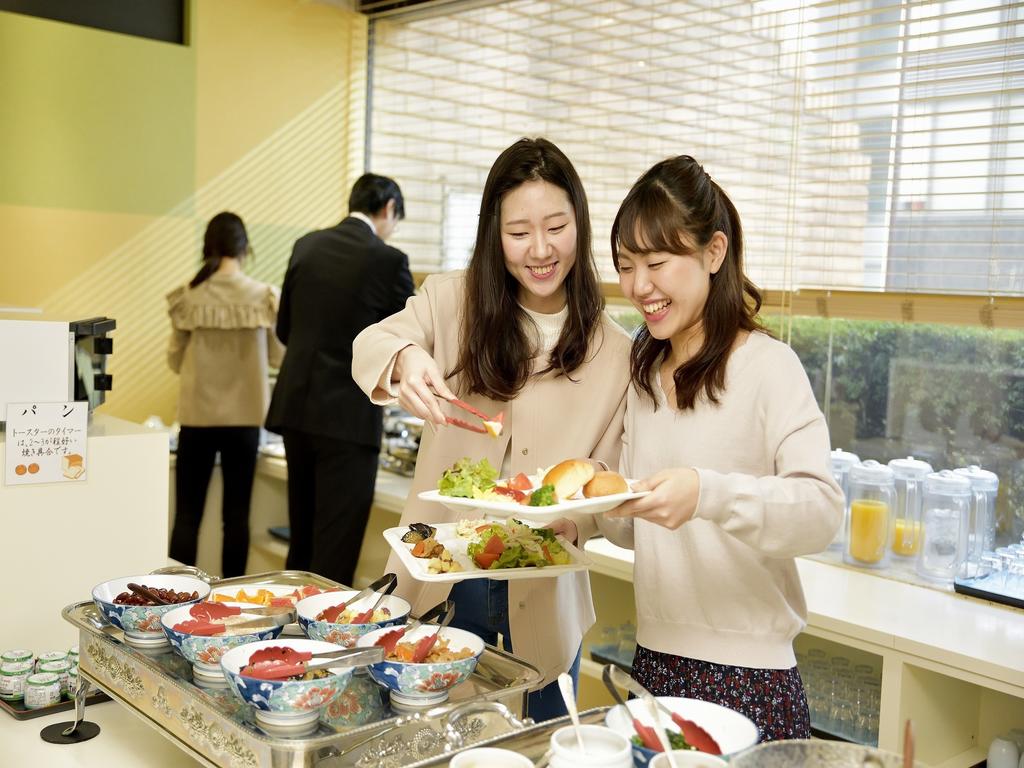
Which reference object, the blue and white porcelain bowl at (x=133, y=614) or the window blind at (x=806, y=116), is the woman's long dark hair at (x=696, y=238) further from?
the window blind at (x=806, y=116)

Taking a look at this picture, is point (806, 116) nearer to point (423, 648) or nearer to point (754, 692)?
point (754, 692)

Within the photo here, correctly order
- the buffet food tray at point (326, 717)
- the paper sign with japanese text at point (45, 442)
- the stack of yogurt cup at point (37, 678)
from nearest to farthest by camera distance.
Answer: the buffet food tray at point (326, 717), the stack of yogurt cup at point (37, 678), the paper sign with japanese text at point (45, 442)

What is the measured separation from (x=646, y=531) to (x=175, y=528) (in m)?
3.01

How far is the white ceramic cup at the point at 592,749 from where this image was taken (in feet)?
3.24

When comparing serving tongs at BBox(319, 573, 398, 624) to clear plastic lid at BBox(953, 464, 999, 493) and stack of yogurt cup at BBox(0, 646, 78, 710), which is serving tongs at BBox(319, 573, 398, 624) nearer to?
stack of yogurt cup at BBox(0, 646, 78, 710)

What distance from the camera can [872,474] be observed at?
2.73 metres

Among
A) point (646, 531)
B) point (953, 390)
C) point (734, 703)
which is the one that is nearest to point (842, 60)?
point (953, 390)

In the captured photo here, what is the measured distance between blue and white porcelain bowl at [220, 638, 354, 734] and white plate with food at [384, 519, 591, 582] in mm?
257

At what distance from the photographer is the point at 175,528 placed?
4125mm

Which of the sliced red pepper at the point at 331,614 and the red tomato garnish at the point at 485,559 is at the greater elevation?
the red tomato garnish at the point at 485,559

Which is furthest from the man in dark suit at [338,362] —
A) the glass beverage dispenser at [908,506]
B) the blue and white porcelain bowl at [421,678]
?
the blue and white porcelain bowl at [421,678]

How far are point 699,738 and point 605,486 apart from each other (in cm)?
34

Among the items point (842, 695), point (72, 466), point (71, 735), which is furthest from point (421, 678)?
point (842, 695)

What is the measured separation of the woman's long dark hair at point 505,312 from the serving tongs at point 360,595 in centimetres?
39
